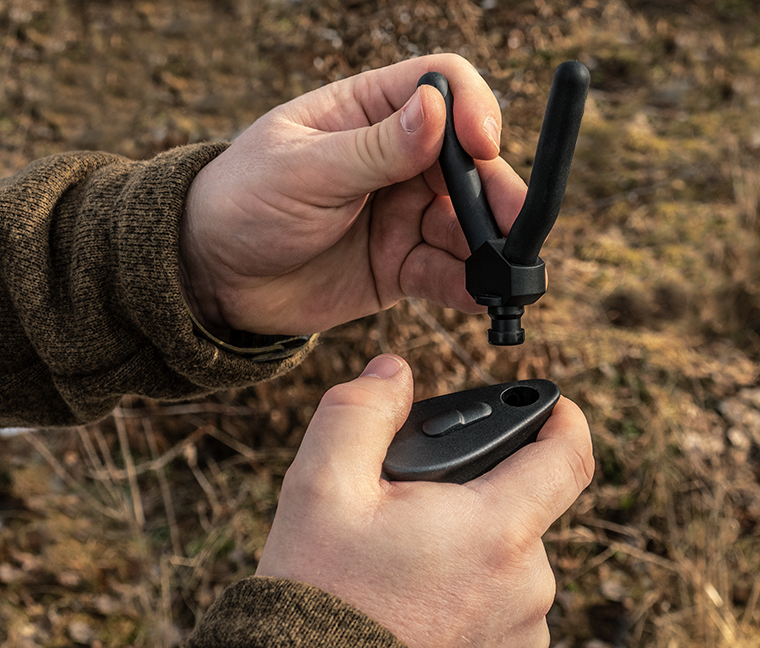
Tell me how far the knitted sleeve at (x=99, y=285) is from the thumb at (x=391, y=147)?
37 cm

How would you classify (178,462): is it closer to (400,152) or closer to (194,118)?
(400,152)

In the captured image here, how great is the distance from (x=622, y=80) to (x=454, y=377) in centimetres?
395

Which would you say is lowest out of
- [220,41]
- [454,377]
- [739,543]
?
[739,543]

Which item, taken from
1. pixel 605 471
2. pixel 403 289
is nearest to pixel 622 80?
pixel 605 471

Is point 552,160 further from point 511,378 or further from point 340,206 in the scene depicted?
point 511,378

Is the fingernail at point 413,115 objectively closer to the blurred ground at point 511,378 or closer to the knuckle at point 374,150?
the knuckle at point 374,150

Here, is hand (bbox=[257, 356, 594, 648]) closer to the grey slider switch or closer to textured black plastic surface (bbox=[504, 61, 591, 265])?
the grey slider switch

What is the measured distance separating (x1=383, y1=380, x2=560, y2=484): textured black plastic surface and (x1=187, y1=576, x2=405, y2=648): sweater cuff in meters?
0.24

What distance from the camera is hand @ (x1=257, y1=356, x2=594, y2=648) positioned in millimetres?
905

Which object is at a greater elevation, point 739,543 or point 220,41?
point 220,41

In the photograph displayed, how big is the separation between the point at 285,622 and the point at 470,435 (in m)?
0.44

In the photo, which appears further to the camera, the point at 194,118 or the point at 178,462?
the point at 194,118

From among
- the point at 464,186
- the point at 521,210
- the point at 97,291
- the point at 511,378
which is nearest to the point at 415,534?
the point at 521,210

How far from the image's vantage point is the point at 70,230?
1.42 m
